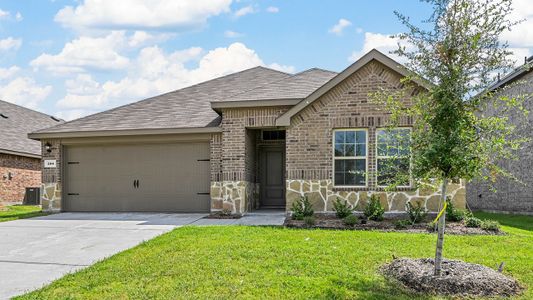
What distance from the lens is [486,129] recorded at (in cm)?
539

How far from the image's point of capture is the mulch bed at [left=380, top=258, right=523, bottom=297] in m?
5.21

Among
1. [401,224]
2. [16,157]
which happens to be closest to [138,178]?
[401,224]

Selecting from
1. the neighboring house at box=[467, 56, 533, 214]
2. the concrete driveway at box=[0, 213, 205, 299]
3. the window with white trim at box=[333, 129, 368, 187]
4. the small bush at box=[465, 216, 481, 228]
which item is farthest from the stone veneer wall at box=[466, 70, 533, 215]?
the concrete driveway at box=[0, 213, 205, 299]

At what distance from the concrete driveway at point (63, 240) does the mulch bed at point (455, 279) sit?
15.8 feet

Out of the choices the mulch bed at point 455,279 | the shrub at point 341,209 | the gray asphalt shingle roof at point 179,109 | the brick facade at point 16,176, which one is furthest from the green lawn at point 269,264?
the brick facade at point 16,176

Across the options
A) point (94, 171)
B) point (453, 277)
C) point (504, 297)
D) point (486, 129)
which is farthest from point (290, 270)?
point (94, 171)

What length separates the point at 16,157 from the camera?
19.5 m

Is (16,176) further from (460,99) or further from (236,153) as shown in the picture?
(460,99)

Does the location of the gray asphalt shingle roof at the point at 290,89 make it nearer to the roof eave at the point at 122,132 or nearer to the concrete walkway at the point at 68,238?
the roof eave at the point at 122,132

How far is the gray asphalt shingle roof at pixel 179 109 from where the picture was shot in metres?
13.6

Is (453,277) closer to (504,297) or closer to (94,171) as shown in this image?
(504,297)

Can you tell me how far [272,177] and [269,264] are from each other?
8.13m

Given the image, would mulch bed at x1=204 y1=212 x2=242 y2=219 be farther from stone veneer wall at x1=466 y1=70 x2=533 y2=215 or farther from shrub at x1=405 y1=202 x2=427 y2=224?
stone veneer wall at x1=466 y1=70 x2=533 y2=215

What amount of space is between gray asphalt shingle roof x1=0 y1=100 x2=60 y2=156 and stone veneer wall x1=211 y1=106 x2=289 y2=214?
11.4m
